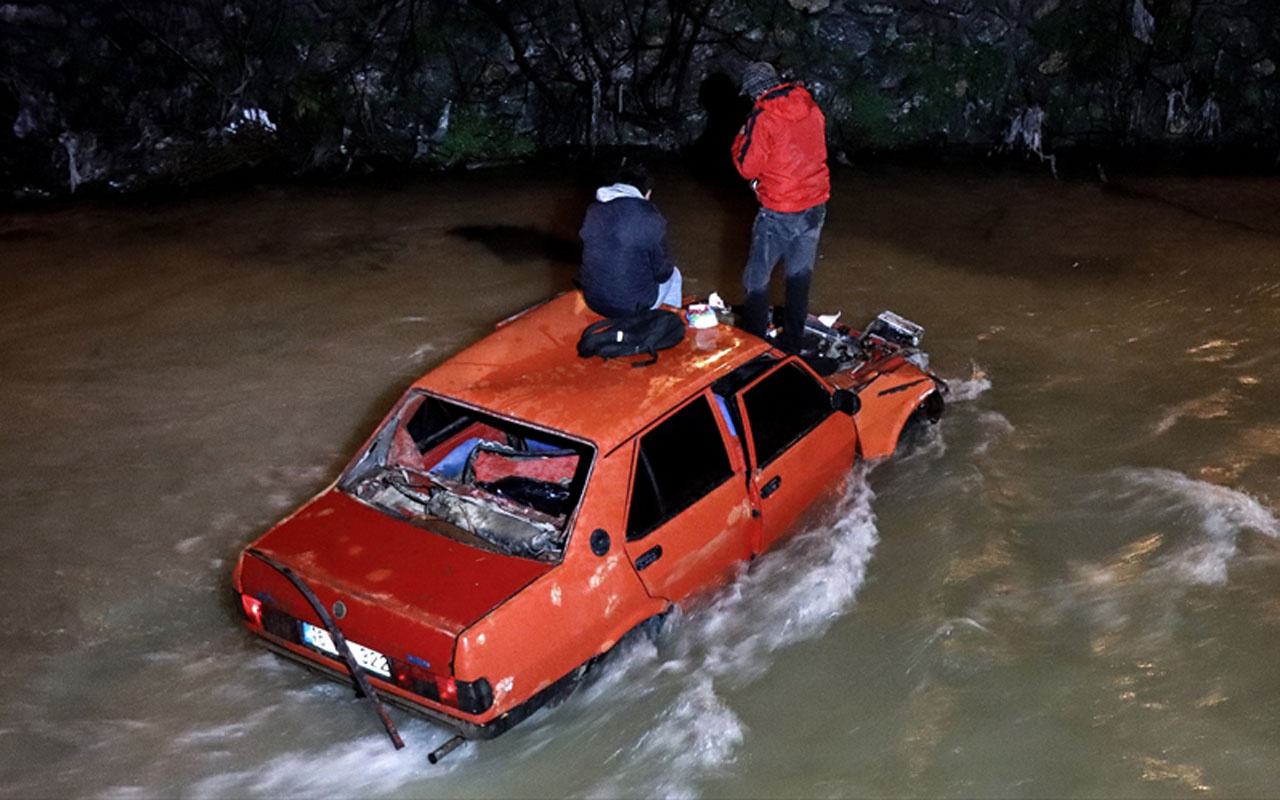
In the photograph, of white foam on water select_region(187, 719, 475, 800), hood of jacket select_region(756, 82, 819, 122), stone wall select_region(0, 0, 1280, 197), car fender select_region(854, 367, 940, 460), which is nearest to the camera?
white foam on water select_region(187, 719, 475, 800)

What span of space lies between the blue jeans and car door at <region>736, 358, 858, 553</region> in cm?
125

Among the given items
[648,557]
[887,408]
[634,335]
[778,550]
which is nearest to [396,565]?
[648,557]

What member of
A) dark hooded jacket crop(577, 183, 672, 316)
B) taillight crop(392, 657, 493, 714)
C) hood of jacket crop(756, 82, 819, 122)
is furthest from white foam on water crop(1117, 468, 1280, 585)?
taillight crop(392, 657, 493, 714)

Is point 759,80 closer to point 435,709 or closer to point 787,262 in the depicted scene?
point 787,262

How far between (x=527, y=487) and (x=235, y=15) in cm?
1126

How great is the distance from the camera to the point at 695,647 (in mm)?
6402

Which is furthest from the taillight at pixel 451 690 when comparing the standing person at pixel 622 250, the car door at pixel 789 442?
the standing person at pixel 622 250

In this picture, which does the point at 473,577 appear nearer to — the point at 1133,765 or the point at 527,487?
the point at 527,487

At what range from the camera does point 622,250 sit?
705 centimetres

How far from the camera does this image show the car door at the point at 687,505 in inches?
234

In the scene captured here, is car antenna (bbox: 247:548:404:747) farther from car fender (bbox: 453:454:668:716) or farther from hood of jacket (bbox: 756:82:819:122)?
hood of jacket (bbox: 756:82:819:122)

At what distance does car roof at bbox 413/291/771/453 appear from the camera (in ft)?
19.6

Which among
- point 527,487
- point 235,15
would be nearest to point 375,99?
point 235,15

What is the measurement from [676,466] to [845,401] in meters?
1.42
